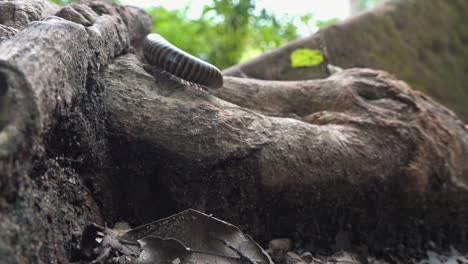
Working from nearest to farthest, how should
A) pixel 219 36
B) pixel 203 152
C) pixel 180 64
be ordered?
1. pixel 203 152
2. pixel 180 64
3. pixel 219 36

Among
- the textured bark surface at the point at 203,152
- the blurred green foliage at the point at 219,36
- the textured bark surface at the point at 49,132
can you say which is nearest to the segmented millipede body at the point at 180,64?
the textured bark surface at the point at 203,152

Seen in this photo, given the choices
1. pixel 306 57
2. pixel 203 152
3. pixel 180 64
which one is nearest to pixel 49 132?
pixel 203 152

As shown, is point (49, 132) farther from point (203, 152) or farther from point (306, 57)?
point (306, 57)

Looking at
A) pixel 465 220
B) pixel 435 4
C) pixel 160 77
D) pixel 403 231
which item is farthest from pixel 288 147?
pixel 435 4

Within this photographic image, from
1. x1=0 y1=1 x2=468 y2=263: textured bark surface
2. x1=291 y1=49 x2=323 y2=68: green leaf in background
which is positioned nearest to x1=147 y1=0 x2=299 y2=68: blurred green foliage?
x1=291 y1=49 x2=323 y2=68: green leaf in background

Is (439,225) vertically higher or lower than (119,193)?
lower

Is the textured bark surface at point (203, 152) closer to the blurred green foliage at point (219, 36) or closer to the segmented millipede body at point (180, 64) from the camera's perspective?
the segmented millipede body at point (180, 64)

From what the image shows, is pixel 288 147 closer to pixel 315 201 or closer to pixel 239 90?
pixel 315 201
